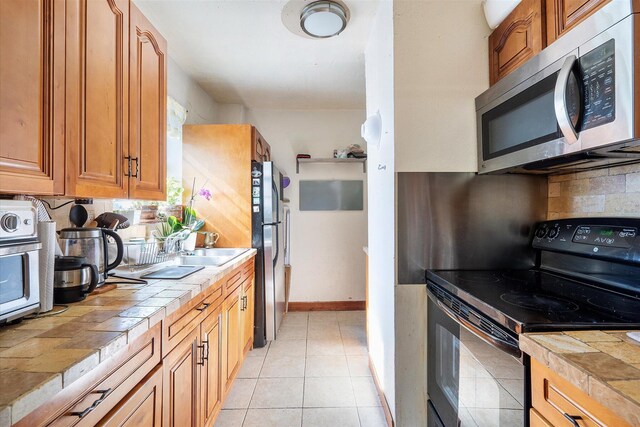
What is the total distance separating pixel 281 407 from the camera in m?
1.86

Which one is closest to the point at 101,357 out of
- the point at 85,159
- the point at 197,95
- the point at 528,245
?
the point at 85,159

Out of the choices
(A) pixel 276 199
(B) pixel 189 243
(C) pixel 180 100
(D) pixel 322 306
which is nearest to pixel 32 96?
(B) pixel 189 243

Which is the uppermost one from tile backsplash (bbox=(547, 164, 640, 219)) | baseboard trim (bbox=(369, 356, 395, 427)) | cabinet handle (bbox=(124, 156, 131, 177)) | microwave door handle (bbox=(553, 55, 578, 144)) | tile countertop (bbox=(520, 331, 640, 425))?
microwave door handle (bbox=(553, 55, 578, 144))

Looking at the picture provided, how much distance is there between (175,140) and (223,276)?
152 cm

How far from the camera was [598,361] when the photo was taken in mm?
653

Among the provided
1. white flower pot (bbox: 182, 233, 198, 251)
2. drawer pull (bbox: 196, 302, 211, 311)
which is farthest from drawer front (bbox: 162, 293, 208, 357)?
white flower pot (bbox: 182, 233, 198, 251)

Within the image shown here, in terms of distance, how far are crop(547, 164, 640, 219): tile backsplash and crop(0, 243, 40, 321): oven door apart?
2042 millimetres

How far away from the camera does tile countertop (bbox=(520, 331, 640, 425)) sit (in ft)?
1.81

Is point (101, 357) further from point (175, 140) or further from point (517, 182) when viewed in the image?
point (175, 140)

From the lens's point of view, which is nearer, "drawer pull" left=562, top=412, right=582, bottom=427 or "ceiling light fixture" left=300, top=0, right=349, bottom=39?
"drawer pull" left=562, top=412, right=582, bottom=427

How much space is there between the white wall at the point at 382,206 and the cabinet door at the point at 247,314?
37.5 inches

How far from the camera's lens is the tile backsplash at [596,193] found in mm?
1148

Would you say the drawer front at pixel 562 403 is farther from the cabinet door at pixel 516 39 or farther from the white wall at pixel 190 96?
the white wall at pixel 190 96

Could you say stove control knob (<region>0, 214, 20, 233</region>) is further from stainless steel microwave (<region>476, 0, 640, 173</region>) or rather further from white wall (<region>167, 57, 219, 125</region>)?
white wall (<region>167, 57, 219, 125</region>)
